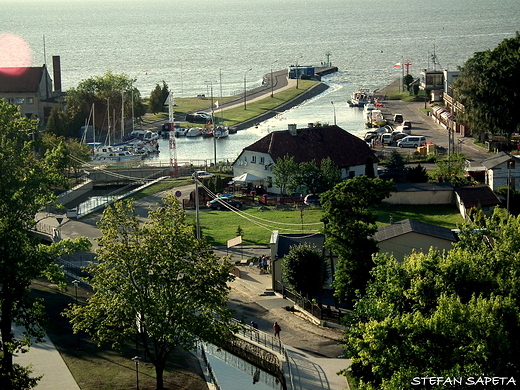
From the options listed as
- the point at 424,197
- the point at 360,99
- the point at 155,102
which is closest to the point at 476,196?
Result: the point at 424,197

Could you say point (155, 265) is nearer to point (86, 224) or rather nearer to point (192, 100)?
point (86, 224)

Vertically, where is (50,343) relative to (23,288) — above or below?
below

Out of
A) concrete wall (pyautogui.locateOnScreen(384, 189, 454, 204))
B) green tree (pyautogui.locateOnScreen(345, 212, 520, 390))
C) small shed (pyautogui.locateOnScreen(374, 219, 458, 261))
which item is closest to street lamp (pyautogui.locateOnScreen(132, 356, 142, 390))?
green tree (pyautogui.locateOnScreen(345, 212, 520, 390))

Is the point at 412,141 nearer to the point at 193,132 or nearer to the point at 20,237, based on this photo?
the point at 193,132

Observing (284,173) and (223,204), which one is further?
(284,173)

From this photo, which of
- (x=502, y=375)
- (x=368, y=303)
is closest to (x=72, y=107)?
(x=368, y=303)

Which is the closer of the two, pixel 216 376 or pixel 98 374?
pixel 98 374
